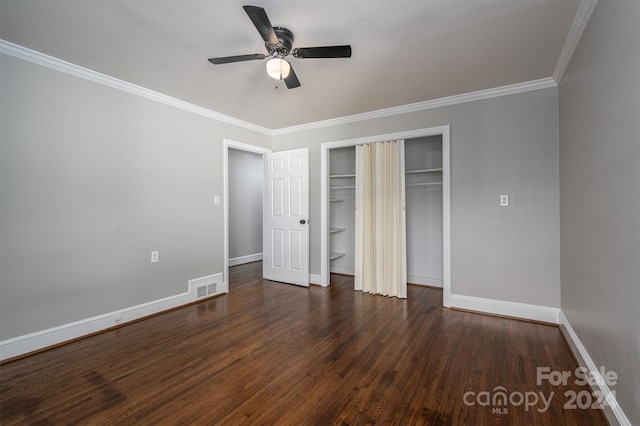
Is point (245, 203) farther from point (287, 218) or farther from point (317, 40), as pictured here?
point (317, 40)

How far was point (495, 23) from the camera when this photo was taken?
2117mm

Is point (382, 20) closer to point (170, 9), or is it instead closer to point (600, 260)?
point (170, 9)

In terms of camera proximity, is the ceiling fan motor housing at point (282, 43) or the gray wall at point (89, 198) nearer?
the ceiling fan motor housing at point (282, 43)

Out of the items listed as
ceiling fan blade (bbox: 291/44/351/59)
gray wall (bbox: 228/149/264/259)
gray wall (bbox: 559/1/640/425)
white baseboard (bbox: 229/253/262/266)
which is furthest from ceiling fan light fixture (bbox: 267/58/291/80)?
white baseboard (bbox: 229/253/262/266)

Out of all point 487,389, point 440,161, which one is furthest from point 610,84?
point 440,161

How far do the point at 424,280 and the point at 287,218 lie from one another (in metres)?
2.45

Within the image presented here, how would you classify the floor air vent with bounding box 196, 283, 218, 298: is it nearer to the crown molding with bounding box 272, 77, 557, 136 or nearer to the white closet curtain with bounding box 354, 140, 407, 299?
the white closet curtain with bounding box 354, 140, 407, 299

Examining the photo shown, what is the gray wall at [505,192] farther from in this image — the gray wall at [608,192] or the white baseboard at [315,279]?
the white baseboard at [315,279]

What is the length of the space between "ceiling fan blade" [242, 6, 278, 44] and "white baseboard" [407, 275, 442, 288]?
12.9ft

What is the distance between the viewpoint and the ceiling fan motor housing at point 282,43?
6.94 feet

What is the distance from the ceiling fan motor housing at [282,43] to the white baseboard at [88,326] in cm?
301

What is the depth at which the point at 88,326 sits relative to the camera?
2.81 m

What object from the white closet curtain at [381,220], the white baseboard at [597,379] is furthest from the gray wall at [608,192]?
the white closet curtain at [381,220]

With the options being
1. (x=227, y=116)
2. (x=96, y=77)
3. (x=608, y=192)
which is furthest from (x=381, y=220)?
(x=96, y=77)
